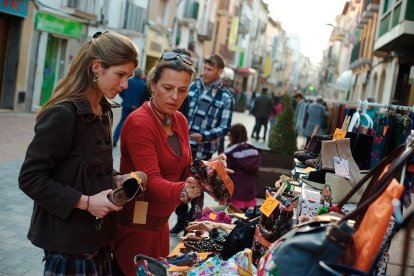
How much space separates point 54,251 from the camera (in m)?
2.42

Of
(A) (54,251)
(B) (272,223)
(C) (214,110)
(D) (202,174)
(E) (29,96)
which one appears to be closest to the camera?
(A) (54,251)

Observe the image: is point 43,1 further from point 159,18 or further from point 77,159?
point 77,159

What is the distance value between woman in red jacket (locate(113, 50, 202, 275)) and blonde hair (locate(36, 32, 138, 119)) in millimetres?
419

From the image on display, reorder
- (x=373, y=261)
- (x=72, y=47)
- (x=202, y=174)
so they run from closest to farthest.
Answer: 1. (x=373, y=261)
2. (x=202, y=174)
3. (x=72, y=47)

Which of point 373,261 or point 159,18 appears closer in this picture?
point 373,261

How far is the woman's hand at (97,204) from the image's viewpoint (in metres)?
2.37

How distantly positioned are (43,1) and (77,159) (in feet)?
55.9

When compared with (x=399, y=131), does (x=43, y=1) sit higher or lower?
higher

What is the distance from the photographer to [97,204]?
238 cm

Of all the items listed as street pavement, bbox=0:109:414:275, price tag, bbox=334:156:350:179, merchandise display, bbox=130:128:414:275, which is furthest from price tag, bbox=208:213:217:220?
price tag, bbox=334:156:350:179

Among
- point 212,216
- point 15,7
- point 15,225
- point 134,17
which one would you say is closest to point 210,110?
point 212,216

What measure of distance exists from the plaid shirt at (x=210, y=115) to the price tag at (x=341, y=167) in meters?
2.51

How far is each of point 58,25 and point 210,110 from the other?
48.6ft

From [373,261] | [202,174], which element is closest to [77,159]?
[202,174]
